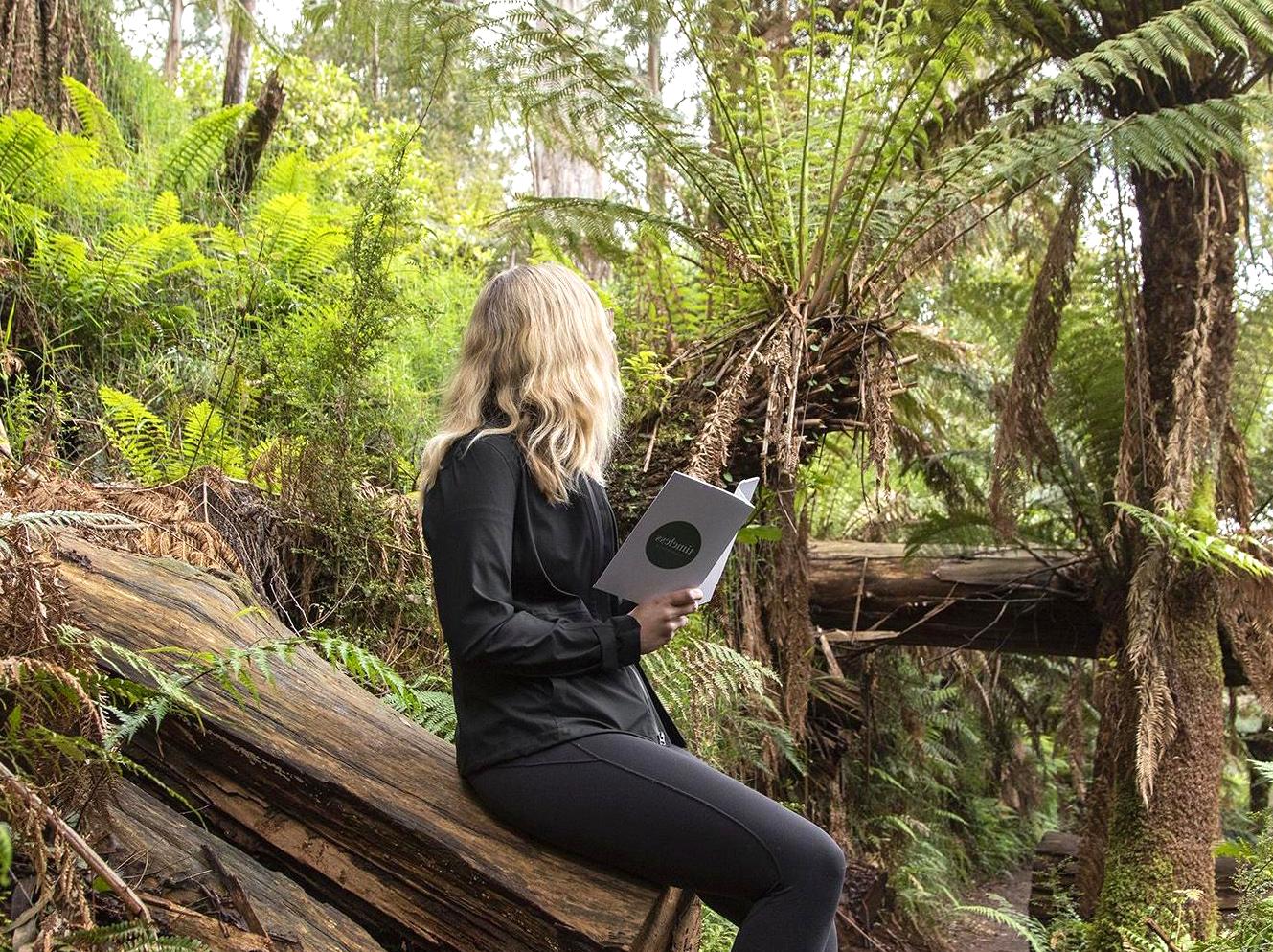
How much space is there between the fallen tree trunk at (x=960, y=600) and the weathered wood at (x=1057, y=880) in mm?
1259

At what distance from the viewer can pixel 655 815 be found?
2.16m

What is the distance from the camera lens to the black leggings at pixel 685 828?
2133 millimetres

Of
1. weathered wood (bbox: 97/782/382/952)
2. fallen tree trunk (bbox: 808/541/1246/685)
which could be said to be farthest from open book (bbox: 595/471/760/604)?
fallen tree trunk (bbox: 808/541/1246/685)

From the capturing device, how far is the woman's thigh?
2.14 m

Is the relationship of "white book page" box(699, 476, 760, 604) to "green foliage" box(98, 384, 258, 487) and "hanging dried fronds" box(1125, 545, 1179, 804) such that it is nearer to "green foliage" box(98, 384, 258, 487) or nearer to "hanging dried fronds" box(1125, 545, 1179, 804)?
"green foliage" box(98, 384, 258, 487)

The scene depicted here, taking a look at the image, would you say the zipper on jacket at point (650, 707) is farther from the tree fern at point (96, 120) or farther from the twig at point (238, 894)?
the tree fern at point (96, 120)

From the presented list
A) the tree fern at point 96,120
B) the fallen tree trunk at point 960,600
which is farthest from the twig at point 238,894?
the tree fern at point 96,120

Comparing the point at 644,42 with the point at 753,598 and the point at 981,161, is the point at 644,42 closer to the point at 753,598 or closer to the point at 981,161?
the point at 981,161

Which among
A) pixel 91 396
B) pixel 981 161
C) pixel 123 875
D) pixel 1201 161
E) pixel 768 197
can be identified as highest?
pixel 1201 161

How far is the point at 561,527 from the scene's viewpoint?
240 centimetres

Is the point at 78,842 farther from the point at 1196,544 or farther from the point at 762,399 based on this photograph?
the point at 1196,544

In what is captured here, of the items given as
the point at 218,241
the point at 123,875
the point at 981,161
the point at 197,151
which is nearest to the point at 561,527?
the point at 123,875

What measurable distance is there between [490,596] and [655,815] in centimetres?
56

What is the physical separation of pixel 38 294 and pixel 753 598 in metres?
3.69
